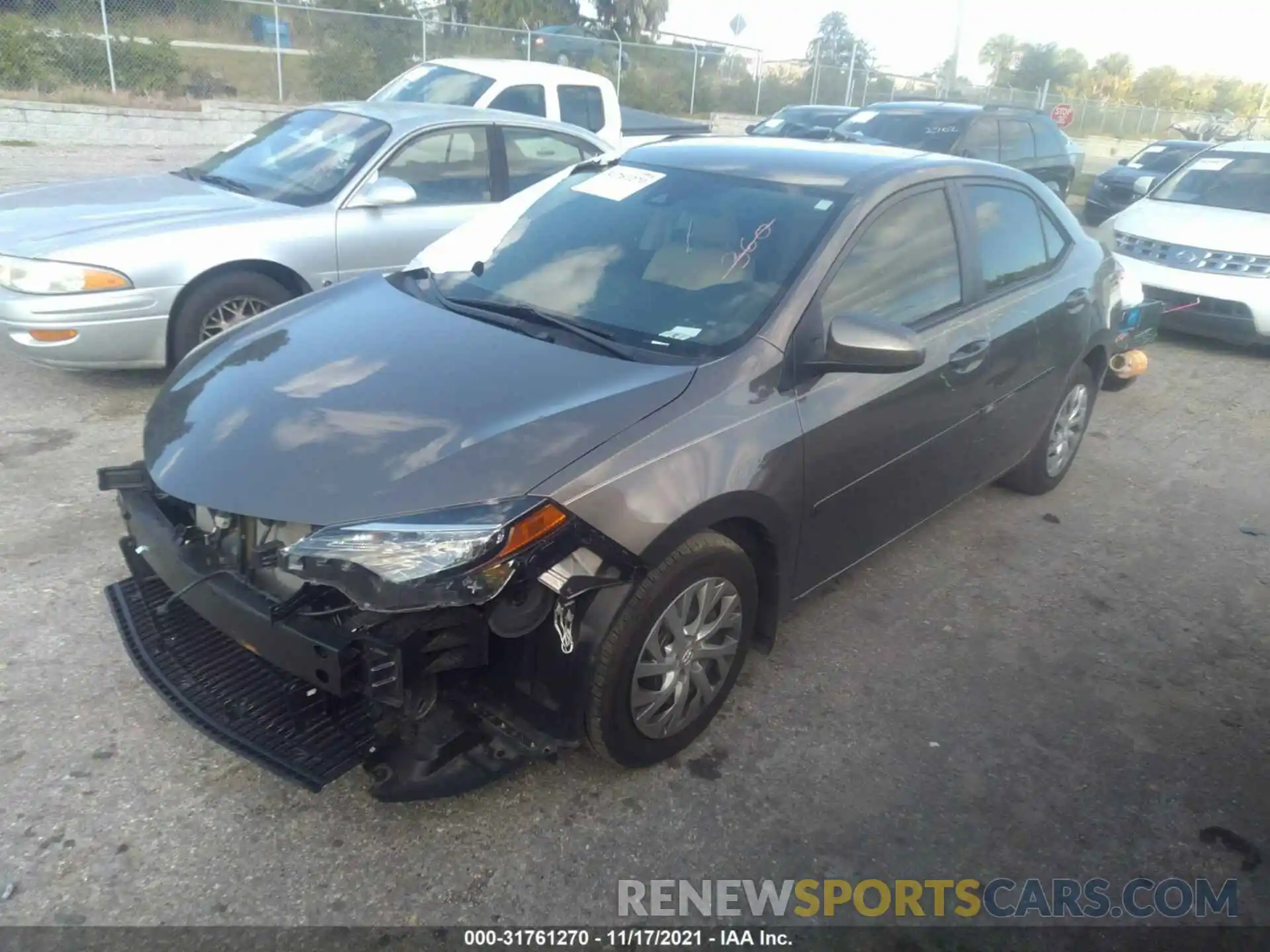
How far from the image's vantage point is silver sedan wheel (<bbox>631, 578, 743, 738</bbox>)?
2779 mm

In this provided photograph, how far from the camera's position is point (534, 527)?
2398 mm

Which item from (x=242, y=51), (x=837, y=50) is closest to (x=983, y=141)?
(x=242, y=51)

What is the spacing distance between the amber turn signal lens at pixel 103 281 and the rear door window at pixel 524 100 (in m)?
4.40

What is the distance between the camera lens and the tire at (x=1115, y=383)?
6859 mm

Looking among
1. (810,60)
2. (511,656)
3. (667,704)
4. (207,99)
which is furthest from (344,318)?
(810,60)

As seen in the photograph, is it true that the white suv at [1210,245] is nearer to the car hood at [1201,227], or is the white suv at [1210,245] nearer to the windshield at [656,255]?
the car hood at [1201,227]

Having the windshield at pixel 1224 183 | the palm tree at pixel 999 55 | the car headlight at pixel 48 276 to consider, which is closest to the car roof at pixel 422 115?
the car headlight at pixel 48 276

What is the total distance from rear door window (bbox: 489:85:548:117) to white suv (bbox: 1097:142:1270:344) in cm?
522

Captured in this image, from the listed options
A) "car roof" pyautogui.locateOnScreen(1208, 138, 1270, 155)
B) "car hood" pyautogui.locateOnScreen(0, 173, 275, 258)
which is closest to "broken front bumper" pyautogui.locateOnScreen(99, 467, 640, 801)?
"car hood" pyautogui.locateOnScreen(0, 173, 275, 258)

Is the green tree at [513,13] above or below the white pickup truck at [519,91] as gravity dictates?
above

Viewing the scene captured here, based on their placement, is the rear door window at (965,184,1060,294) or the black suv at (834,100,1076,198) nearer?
the rear door window at (965,184,1060,294)

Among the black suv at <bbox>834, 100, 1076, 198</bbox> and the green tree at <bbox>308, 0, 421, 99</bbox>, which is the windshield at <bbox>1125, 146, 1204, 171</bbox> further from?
the green tree at <bbox>308, 0, 421, 99</bbox>

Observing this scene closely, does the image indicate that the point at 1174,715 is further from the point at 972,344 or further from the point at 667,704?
the point at 667,704

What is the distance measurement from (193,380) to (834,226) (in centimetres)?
215
